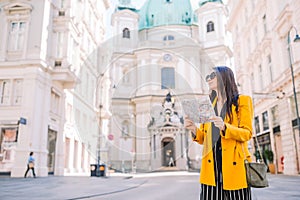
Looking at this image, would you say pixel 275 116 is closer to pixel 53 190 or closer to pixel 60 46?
pixel 60 46

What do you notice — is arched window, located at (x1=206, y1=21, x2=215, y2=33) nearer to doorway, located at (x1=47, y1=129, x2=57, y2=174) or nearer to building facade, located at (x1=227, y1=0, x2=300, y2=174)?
building facade, located at (x1=227, y1=0, x2=300, y2=174)

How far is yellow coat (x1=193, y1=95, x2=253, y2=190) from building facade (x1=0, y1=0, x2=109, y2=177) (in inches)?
530

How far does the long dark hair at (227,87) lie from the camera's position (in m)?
2.44

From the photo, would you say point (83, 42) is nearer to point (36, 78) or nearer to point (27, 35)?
point (27, 35)

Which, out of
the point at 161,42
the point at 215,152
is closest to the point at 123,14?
the point at 161,42

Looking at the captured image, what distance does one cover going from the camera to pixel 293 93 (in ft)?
60.4

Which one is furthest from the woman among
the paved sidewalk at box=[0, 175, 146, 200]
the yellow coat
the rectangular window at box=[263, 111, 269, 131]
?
the rectangular window at box=[263, 111, 269, 131]

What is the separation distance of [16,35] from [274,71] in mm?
18401

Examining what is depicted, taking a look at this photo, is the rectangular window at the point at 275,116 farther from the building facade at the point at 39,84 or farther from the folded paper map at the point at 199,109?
the folded paper map at the point at 199,109

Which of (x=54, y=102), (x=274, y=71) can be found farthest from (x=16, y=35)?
(x=274, y=71)

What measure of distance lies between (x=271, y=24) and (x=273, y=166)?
421 inches

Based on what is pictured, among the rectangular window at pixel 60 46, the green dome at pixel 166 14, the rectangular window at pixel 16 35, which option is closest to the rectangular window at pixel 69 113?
the rectangular window at pixel 60 46

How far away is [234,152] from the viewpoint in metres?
2.32

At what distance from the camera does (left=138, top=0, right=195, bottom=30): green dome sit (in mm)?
50281
